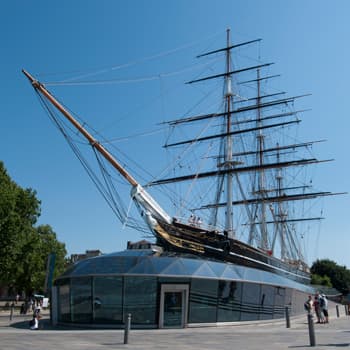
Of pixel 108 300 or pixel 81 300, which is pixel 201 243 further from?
pixel 81 300

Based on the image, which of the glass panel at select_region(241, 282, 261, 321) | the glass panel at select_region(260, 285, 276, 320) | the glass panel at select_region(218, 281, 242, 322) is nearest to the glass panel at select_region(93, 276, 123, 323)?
the glass panel at select_region(218, 281, 242, 322)

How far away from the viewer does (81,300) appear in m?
22.1

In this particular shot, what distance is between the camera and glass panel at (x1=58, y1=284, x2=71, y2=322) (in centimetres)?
2289

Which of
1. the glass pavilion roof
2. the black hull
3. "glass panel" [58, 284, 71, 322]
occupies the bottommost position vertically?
"glass panel" [58, 284, 71, 322]

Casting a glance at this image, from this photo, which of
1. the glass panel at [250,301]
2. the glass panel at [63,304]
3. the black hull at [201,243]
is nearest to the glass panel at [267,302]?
the glass panel at [250,301]

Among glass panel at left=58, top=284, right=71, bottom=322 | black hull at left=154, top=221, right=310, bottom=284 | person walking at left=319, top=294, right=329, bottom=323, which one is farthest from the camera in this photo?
black hull at left=154, top=221, right=310, bottom=284

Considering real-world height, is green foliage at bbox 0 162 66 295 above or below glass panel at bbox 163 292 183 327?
above

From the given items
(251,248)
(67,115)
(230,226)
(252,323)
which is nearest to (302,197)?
(230,226)

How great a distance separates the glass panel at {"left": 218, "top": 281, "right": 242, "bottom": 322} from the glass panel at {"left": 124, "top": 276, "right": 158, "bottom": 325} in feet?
12.1

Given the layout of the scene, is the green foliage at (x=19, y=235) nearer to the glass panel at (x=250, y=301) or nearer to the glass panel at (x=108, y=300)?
the glass panel at (x=108, y=300)

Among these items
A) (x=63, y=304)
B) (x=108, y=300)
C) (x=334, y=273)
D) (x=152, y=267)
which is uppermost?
(x=334, y=273)

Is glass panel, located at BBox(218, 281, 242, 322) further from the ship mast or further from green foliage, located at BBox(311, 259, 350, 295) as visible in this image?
green foliage, located at BBox(311, 259, 350, 295)

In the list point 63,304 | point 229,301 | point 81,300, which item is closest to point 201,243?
point 229,301

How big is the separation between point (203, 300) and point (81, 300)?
6.13 meters
